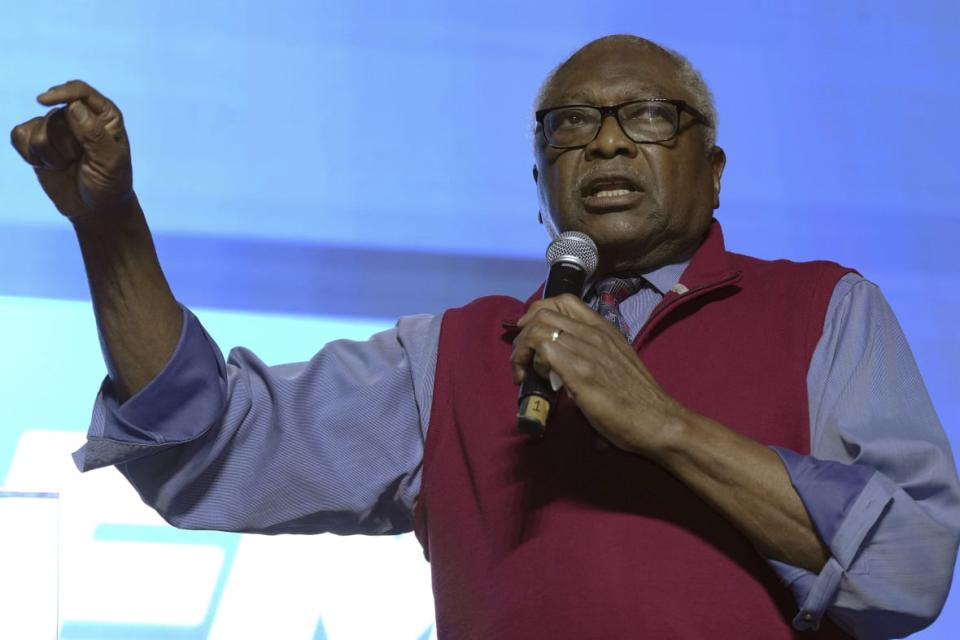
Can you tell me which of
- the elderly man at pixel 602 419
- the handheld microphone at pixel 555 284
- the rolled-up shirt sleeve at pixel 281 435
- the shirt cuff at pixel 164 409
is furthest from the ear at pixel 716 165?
the shirt cuff at pixel 164 409

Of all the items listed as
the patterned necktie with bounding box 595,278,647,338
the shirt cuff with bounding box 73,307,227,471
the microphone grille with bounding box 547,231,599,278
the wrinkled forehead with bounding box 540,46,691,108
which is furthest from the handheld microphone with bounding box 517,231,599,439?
the shirt cuff with bounding box 73,307,227,471

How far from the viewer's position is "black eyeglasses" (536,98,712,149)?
1.58 m

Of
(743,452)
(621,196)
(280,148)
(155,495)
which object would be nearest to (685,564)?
(743,452)

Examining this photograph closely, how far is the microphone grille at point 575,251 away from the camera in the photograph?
4.53 ft

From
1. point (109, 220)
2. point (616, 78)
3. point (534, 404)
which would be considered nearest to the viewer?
point (534, 404)

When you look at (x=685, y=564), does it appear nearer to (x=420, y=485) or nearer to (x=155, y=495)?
(x=420, y=485)

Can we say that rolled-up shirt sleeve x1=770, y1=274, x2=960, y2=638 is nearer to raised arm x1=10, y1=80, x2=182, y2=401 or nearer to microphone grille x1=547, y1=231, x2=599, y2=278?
microphone grille x1=547, y1=231, x2=599, y2=278

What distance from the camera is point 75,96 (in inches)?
47.9

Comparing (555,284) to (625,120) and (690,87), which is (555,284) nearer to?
(625,120)

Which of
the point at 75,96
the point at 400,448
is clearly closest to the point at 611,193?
the point at 400,448

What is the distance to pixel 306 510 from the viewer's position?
150 cm

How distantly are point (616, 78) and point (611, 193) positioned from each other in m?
0.16

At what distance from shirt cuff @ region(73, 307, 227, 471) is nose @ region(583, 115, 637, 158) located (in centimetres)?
49

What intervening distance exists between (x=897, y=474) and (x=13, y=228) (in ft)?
5.42
